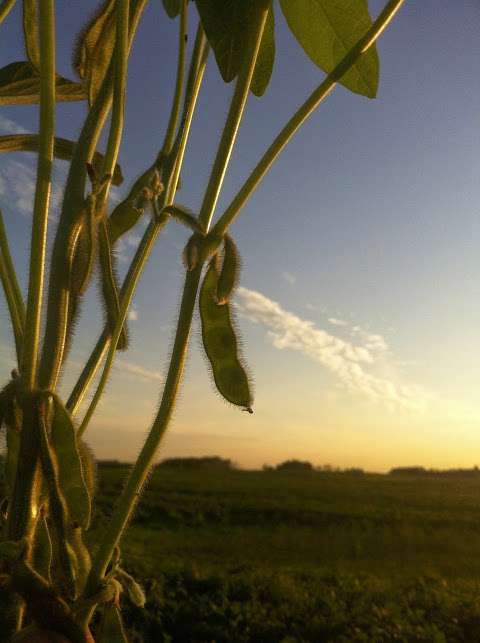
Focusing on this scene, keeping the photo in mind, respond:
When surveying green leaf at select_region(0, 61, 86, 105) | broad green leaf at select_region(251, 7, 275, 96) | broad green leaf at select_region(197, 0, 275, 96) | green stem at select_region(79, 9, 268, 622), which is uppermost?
broad green leaf at select_region(251, 7, 275, 96)

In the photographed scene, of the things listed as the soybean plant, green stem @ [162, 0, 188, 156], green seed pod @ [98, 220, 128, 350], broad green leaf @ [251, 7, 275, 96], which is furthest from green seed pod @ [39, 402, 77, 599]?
broad green leaf @ [251, 7, 275, 96]

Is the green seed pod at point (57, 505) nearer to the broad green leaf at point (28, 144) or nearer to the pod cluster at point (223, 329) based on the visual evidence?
the pod cluster at point (223, 329)

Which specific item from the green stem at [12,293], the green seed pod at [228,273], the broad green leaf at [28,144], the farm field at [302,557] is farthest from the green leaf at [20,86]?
the farm field at [302,557]

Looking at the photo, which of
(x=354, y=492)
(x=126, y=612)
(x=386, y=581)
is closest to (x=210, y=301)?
(x=126, y=612)

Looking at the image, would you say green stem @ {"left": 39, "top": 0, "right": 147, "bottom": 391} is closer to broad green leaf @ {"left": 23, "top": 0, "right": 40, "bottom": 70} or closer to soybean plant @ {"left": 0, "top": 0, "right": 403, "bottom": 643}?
soybean plant @ {"left": 0, "top": 0, "right": 403, "bottom": 643}

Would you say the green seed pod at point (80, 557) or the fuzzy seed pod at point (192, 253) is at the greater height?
the fuzzy seed pod at point (192, 253)

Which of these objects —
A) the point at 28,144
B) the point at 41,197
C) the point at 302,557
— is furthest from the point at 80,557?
the point at 302,557
